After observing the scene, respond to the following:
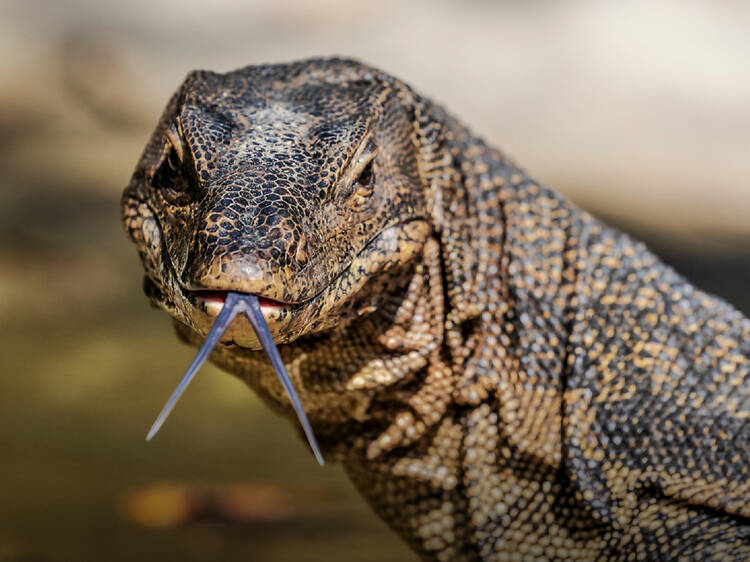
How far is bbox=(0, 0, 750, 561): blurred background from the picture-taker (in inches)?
308

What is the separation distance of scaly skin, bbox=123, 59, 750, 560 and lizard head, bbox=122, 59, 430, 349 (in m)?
0.01

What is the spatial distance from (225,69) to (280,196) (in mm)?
6860

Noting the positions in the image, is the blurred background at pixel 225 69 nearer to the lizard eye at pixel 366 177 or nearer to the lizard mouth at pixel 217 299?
the lizard eye at pixel 366 177

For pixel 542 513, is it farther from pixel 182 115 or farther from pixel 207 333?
pixel 182 115

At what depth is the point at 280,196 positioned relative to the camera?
2.99 m

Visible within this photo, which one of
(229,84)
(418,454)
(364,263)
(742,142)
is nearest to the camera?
(364,263)

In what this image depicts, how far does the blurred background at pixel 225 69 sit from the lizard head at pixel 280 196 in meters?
4.07

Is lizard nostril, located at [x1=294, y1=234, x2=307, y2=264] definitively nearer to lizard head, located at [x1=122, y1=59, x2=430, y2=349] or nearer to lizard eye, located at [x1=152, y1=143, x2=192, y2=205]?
lizard head, located at [x1=122, y1=59, x2=430, y2=349]

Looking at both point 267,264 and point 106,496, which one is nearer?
point 267,264

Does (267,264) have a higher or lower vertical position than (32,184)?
higher

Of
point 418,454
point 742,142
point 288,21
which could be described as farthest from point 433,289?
point 288,21

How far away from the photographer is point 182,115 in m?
3.44

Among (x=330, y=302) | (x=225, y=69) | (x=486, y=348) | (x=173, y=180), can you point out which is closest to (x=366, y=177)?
(x=330, y=302)

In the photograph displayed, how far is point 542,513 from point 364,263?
1.31m
